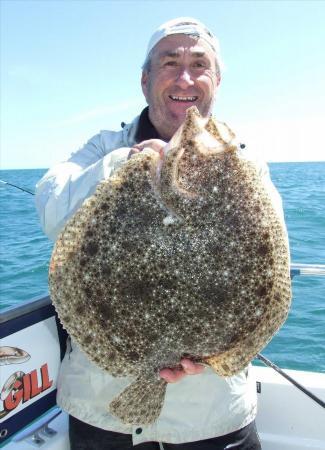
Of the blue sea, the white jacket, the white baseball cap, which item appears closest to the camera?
the white jacket

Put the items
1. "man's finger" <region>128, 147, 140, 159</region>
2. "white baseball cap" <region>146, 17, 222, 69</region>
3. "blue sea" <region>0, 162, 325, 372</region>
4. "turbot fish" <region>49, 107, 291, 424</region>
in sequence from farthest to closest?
"blue sea" <region>0, 162, 325, 372</region> < "white baseball cap" <region>146, 17, 222, 69</region> < "man's finger" <region>128, 147, 140, 159</region> < "turbot fish" <region>49, 107, 291, 424</region>

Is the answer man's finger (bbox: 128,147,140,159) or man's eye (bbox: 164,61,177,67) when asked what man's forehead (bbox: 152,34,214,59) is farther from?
man's finger (bbox: 128,147,140,159)

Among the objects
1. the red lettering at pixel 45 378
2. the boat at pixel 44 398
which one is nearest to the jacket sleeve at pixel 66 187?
the boat at pixel 44 398

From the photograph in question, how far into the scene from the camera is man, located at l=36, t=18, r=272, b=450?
7.58ft

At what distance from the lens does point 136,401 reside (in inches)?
75.3

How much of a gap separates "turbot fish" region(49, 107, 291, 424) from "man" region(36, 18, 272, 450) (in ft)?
1.56

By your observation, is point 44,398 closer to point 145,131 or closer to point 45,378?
point 45,378

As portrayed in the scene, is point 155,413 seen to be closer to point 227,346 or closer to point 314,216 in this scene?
point 227,346

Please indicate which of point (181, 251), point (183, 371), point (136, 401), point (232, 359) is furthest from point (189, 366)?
point (181, 251)

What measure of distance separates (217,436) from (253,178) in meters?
1.48

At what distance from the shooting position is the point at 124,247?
1714mm

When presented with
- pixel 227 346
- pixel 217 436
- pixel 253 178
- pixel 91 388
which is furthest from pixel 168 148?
pixel 217 436

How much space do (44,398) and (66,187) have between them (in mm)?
1423

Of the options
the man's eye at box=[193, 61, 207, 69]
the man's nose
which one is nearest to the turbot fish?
the man's nose
